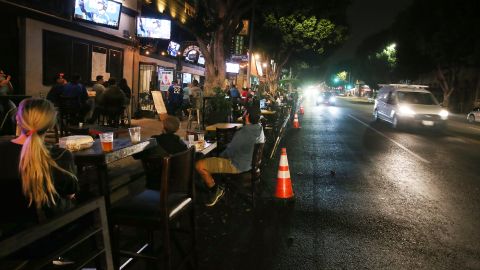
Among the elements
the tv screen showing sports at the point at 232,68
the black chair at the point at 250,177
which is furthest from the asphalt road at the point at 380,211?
the tv screen showing sports at the point at 232,68

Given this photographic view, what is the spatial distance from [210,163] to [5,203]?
3.97m

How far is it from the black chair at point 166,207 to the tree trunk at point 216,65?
41.5ft

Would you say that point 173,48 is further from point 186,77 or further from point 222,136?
point 222,136

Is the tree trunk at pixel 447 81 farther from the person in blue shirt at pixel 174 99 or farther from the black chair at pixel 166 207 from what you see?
the black chair at pixel 166 207

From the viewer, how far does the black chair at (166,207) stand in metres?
3.31

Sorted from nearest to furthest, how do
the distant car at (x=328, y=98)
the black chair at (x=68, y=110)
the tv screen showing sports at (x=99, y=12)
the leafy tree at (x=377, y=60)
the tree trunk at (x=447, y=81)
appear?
the black chair at (x=68, y=110), the tv screen showing sports at (x=99, y=12), the tree trunk at (x=447, y=81), the distant car at (x=328, y=98), the leafy tree at (x=377, y=60)

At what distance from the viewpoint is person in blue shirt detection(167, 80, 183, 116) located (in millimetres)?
18875

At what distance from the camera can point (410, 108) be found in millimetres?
19141

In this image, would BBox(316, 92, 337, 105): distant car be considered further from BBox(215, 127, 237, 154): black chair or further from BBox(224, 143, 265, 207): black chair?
BBox(224, 143, 265, 207): black chair

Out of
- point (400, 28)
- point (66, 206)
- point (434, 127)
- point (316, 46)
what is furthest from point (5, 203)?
point (400, 28)

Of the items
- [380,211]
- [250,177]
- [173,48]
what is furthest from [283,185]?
[173,48]

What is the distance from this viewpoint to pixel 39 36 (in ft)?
37.4

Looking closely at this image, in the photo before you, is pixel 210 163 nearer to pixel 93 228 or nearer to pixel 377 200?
pixel 377 200

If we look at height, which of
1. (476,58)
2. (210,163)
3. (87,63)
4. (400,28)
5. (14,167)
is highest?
(400,28)
